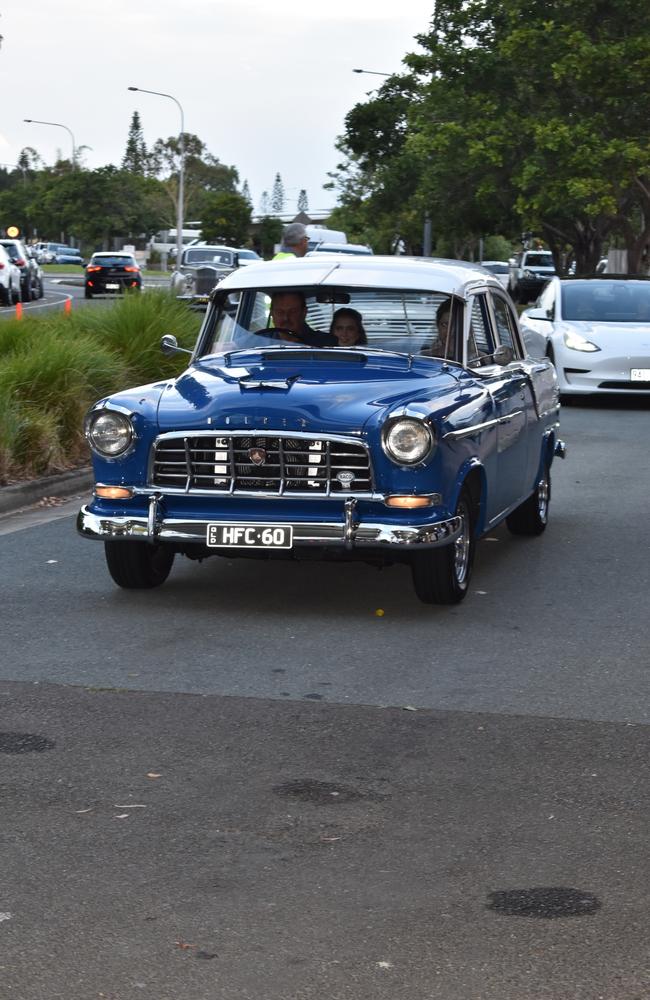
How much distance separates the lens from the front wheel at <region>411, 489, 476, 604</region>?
25.5 feet

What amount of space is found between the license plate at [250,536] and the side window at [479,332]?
5.64 feet

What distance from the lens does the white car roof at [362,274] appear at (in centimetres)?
876

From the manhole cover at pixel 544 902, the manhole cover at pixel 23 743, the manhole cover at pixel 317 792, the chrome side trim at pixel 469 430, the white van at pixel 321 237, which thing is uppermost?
the white van at pixel 321 237

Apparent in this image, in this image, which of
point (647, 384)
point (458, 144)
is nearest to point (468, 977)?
point (647, 384)

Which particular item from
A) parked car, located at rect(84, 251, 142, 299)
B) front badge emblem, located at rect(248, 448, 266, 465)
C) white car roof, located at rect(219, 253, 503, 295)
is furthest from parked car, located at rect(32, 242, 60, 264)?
front badge emblem, located at rect(248, 448, 266, 465)

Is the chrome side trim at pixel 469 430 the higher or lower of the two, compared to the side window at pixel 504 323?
lower

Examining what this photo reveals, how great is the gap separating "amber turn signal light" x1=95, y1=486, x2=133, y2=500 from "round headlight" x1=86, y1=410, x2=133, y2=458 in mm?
154

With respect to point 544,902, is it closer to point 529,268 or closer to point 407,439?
point 407,439

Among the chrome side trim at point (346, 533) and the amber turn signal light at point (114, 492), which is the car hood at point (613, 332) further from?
the amber turn signal light at point (114, 492)

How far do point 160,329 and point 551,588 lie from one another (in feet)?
28.1

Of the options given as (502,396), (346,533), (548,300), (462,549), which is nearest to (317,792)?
(346,533)

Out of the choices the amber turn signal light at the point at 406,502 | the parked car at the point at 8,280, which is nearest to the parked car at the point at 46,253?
the parked car at the point at 8,280

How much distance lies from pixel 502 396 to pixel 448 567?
1.31m

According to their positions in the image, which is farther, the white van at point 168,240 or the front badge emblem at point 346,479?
the white van at point 168,240
